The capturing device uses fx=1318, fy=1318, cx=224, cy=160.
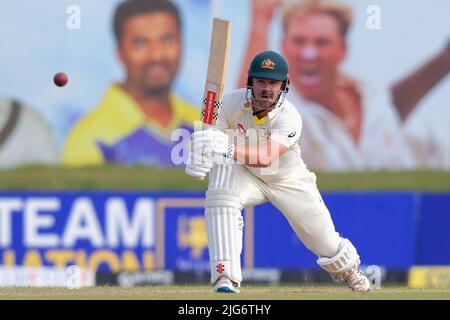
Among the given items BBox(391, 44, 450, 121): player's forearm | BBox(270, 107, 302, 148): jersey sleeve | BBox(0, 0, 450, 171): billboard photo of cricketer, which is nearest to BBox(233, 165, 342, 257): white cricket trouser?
BBox(270, 107, 302, 148): jersey sleeve

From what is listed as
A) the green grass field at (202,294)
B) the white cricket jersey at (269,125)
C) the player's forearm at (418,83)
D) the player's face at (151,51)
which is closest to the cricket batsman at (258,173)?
the white cricket jersey at (269,125)

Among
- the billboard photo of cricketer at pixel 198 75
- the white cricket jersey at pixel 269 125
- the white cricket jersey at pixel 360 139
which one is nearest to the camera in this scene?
the white cricket jersey at pixel 269 125

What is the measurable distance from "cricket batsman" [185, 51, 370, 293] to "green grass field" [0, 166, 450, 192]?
8496mm

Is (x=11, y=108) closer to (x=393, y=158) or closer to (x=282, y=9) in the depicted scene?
(x=282, y=9)

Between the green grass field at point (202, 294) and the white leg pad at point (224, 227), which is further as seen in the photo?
the white leg pad at point (224, 227)

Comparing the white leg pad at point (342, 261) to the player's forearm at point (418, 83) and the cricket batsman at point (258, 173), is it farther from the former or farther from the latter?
the player's forearm at point (418, 83)

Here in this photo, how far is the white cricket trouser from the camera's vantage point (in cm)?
847

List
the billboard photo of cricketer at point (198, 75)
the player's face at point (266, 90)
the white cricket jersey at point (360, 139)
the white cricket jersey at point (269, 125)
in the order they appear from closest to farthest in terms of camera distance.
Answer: the player's face at point (266, 90) < the white cricket jersey at point (269, 125) < the billboard photo of cricketer at point (198, 75) < the white cricket jersey at point (360, 139)

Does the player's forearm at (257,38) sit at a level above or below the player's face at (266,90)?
above

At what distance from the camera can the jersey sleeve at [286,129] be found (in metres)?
8.28

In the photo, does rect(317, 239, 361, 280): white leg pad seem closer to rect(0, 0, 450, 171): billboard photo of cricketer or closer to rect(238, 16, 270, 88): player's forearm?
rect(0, 0, 450, 171): billboard photo of cricketer

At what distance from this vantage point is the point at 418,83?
1914 cm
